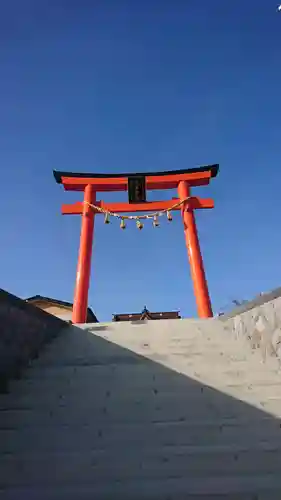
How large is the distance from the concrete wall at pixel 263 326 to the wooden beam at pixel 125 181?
6.43 meters

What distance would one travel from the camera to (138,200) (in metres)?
10.3

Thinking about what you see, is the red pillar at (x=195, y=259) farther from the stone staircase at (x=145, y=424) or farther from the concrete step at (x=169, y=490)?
the concrete step at (x=169, y=490)

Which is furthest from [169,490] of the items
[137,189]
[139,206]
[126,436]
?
[137,189]

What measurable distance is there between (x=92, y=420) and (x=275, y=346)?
7.04ft

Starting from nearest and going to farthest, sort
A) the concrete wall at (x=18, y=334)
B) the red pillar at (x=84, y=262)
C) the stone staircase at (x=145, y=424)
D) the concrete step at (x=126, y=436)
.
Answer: the stone staircase at (x=145, y=424) < the concrete step at (x=126, y=436) < the concrete wall at (x=18, y=334) < the red pillar at (x=84, y=262)

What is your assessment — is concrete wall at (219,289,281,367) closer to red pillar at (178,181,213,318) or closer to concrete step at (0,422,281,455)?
concrete step at (0,422,281,455)

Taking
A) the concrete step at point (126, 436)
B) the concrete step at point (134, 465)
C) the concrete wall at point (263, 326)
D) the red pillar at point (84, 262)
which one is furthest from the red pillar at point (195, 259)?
the concrete step at point (134, 465)

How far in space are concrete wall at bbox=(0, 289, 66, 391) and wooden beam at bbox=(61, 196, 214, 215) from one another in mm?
5766

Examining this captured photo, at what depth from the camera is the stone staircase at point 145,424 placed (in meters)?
2.34

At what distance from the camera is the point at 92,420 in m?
3.02

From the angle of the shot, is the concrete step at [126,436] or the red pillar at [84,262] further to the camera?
the red pillar at [84,262]

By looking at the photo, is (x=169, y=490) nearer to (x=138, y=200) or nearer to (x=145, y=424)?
(x=145, y=424)

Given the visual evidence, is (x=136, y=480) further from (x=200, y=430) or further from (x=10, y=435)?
(x=10, y=435)

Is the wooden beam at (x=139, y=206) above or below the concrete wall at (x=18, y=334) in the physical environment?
above
